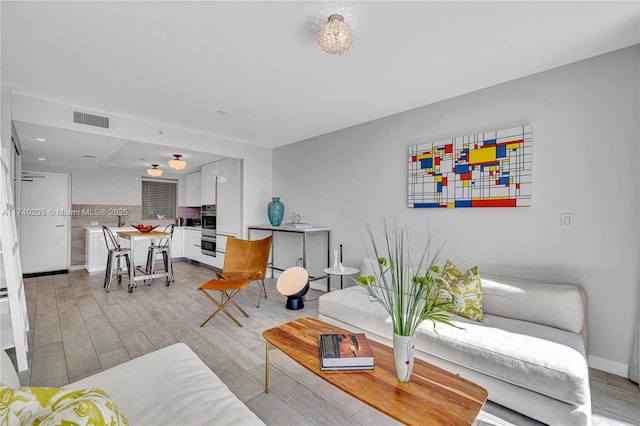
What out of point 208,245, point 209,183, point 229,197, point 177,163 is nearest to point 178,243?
point 208,245

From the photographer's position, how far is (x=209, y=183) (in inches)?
243

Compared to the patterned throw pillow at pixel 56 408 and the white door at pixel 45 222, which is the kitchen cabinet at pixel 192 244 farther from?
the patterned throw pillow at pixel 56 408

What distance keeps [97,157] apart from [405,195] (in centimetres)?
530

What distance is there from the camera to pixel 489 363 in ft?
6.08

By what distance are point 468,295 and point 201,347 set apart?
7.81 feet

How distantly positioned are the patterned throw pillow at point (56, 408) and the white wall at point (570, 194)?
10.0ft

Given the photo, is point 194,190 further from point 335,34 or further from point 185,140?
point 335,34

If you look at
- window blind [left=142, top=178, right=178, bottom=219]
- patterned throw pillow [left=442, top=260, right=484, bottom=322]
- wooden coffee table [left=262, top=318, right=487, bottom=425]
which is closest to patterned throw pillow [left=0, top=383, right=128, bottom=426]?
wooden coffee table [left=262, top=318, right=487, bottom=425]

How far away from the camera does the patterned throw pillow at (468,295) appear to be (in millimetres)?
2338

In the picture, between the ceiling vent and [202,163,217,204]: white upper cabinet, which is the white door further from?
the ceiling vent

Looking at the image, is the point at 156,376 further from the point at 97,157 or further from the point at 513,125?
the point at 97,157

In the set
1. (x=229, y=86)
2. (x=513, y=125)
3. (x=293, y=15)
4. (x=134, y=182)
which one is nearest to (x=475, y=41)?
(x=513, y=125)

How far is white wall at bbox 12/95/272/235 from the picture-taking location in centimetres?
312

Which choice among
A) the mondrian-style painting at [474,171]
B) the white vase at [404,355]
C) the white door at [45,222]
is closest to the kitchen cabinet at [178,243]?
the white door at [45,222]
